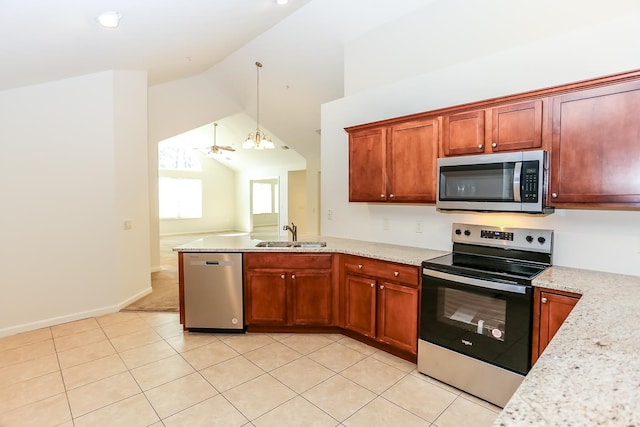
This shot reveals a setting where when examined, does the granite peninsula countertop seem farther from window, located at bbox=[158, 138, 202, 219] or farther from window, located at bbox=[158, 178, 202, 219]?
window, located at bbox=[158, 178, 202, 219]

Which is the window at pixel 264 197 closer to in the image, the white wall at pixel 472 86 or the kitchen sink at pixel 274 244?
the white wall at pixel 472 86

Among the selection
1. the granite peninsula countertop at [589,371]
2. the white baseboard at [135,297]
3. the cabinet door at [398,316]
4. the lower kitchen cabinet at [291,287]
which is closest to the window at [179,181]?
the white baseboard at [135,297]

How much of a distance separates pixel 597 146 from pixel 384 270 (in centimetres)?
171

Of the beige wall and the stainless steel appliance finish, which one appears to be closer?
the stainless steel appliance finish

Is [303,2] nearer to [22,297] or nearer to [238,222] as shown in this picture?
[22,297]

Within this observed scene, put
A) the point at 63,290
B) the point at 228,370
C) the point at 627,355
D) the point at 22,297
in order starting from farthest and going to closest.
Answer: the point at 63,290 → the point at 22,297 → the point at 228,370 → the point at 627,355

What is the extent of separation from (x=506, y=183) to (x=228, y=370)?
2.60 m

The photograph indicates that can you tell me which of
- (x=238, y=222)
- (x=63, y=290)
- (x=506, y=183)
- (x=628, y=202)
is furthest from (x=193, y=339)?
(x=238, y=222)

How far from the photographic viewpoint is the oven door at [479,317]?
2.15 m

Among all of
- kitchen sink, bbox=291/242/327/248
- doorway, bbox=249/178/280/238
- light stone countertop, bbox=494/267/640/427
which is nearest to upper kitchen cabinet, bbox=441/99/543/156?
light stone countertop, bbox=494/267/640/427

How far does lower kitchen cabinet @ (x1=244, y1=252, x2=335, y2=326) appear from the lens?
11.1ft

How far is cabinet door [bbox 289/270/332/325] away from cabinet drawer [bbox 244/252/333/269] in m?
0.07

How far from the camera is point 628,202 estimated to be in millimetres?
2023

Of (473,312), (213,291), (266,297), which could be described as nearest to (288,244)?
(266,297)
